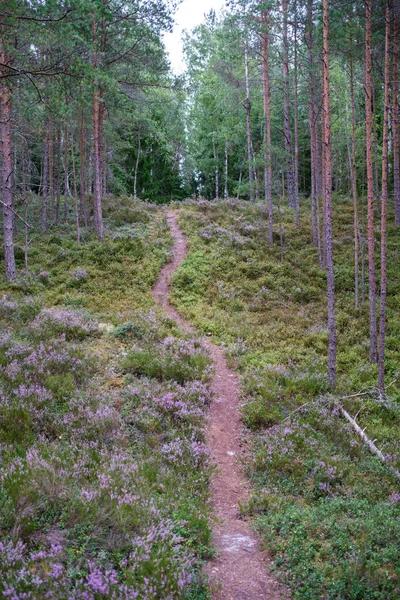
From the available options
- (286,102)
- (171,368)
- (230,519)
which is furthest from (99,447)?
(286,102)

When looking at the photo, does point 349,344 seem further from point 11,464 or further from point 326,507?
point 11,464

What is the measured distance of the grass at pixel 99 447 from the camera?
4.14m

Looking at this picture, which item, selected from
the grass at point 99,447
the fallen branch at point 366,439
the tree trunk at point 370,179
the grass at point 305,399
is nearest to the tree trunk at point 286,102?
the grass at point 305,399

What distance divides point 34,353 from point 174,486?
200 inches

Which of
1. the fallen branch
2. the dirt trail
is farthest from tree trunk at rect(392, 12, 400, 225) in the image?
the dirt trail

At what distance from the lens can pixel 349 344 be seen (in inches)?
547

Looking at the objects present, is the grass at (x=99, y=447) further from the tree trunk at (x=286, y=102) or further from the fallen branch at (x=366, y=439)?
the tree trunk at (x=286, y=102)

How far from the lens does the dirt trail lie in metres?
4.80

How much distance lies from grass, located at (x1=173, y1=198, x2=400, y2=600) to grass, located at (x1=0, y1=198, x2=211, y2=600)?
1189mm

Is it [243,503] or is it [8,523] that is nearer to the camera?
[8,523]

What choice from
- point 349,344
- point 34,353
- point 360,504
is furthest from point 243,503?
point 349,344

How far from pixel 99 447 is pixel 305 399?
17.5ft

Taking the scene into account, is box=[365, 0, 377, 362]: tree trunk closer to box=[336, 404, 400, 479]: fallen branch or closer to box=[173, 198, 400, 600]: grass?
box=[173, 198, 400, 600]: grass

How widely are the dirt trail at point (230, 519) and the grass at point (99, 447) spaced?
1.02ft
